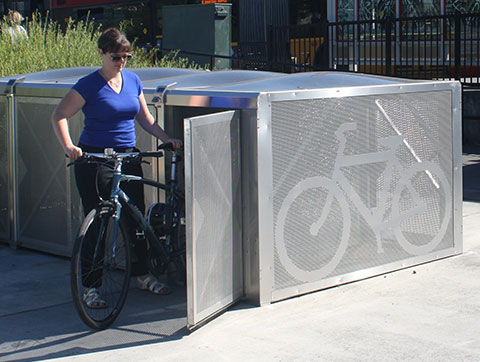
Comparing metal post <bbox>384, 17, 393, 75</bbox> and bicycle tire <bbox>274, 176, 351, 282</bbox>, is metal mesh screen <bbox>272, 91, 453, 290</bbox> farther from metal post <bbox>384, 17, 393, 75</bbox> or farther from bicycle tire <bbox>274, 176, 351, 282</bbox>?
metal post <bbox>384, 17, 393, 75</bbox>

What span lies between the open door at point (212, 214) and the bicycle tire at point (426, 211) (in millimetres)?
1409

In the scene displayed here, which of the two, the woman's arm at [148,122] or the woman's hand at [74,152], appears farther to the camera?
the woman's arm at [148,122]

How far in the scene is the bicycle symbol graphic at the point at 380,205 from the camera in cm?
570

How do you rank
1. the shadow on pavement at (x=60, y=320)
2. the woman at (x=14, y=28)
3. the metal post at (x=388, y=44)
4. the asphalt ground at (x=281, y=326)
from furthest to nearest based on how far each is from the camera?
the metal post at (x=388, y=44)
the woman at (x=14, y=28)
the shadow on pavement at (x=60, y=320)
the asphalt ground at (x=281, y=326)

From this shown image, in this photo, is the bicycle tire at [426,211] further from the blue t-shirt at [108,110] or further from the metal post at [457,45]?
the metal post at [457,45]

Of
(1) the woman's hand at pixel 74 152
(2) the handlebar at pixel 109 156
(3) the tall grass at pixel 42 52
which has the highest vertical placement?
(3) the tall grass at pixel 42 52

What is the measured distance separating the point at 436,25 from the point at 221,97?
10621 mm

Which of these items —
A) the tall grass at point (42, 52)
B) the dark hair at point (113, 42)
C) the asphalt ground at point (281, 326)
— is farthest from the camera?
the tall grass at point (42, 52)

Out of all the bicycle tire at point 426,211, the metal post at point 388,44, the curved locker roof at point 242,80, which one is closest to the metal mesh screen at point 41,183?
the curved locker roof at point 242,80

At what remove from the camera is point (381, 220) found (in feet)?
20.3

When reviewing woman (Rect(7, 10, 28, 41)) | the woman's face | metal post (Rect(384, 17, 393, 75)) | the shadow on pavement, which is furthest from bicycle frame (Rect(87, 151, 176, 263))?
metal post (Rect(384, 17, 393, 75))

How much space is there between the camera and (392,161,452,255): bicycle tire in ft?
20.7

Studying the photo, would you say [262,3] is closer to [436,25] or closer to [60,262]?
[436,25]

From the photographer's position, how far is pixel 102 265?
527 centimetres
